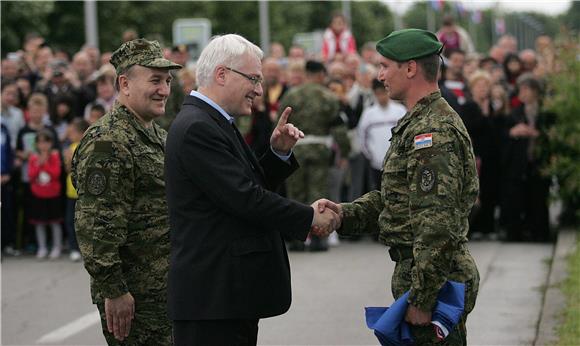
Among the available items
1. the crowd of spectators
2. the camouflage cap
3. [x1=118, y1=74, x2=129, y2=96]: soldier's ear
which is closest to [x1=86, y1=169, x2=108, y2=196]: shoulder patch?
[x1=118, y1=74, x2=129, y2=96]: soldier's ear

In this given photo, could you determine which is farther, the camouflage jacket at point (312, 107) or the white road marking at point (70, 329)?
the camouflage jacket at point (312, 107)

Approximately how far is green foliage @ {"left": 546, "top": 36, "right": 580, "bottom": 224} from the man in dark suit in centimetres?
877

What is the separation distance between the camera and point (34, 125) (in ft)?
45.0

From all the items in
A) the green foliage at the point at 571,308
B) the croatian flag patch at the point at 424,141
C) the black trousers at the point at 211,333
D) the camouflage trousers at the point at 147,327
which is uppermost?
the croatian flag patch at the point at 424,141

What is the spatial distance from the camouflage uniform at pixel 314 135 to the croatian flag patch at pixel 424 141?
7.98 metres

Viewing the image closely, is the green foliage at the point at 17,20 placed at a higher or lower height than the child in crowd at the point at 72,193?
higher

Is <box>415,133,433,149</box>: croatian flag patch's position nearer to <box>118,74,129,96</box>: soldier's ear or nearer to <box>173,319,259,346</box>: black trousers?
<box>173,319,259,346</box>: black trousers

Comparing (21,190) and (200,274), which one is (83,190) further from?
(21,190)

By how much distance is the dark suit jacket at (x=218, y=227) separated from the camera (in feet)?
15.9

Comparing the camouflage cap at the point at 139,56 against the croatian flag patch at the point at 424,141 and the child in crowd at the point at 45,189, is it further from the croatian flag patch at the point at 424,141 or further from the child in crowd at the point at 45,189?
the child in crowd at the point at 45,189

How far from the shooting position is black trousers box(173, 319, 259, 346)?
488 cm

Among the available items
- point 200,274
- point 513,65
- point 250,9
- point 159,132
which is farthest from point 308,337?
point 250,9

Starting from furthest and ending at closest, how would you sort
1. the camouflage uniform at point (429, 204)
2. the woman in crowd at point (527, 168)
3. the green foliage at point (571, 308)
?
1. the woman in crowd at point (527, 168)
2. the green foliage at point (571, 308)
3. the camouflage uniform at point (429, 204)

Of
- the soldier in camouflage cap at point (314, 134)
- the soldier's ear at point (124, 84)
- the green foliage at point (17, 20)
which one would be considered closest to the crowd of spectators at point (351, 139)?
the soldier in camouflage cap at point (314, 134)
